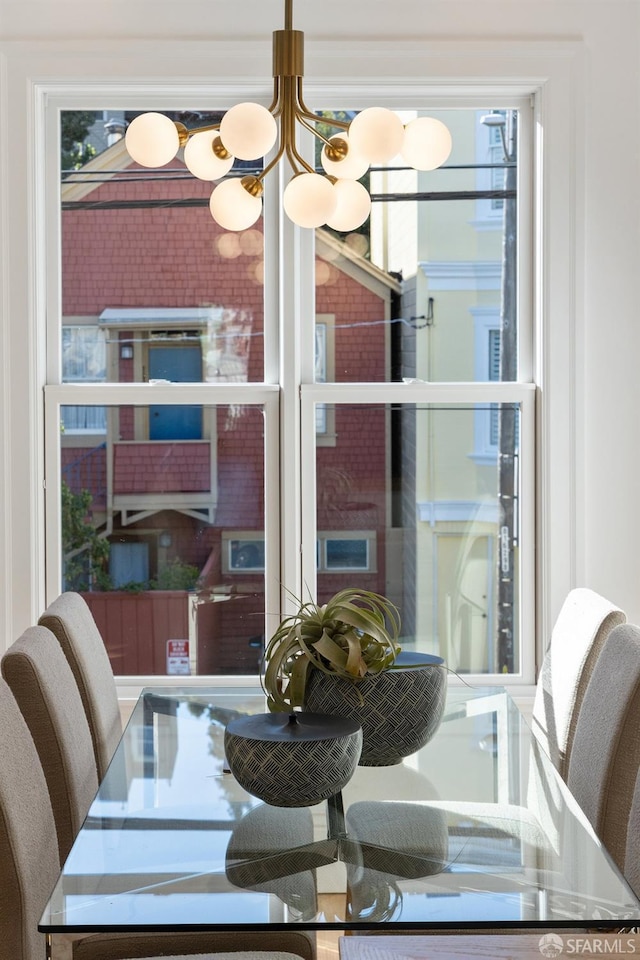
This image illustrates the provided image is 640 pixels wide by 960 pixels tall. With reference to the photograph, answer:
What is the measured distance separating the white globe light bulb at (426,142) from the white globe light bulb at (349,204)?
174 millimetres

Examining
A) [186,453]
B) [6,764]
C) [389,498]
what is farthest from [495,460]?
A: [6,764]

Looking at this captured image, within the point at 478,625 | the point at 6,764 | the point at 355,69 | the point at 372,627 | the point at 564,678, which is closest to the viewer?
the point at 6,764

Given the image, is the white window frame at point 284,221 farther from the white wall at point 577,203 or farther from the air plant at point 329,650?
the air plant at point 329,650

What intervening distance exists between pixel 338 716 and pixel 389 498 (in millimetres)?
1421

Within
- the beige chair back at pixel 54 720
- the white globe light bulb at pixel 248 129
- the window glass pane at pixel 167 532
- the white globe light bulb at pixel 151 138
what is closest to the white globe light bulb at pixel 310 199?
the white globe light bulb at pixel 248 129

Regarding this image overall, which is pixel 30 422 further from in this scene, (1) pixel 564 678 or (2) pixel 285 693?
(1) pixel 564 678

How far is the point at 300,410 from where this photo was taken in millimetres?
3166

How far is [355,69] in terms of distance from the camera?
303 cm

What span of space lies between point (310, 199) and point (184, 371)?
1494 millimetres

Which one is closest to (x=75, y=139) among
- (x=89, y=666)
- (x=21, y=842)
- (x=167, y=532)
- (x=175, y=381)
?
(x=175, y=381)

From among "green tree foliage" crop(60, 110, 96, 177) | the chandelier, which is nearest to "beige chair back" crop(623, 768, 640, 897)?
the chandelier

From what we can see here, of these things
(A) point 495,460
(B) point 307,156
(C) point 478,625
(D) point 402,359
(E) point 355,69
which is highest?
(E) point 355,69

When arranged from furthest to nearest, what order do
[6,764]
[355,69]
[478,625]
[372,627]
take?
[478,625] → [355,69] → [372,627] → [6,764]

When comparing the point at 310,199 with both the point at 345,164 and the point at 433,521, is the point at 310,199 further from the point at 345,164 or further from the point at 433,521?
the point at 433,521
